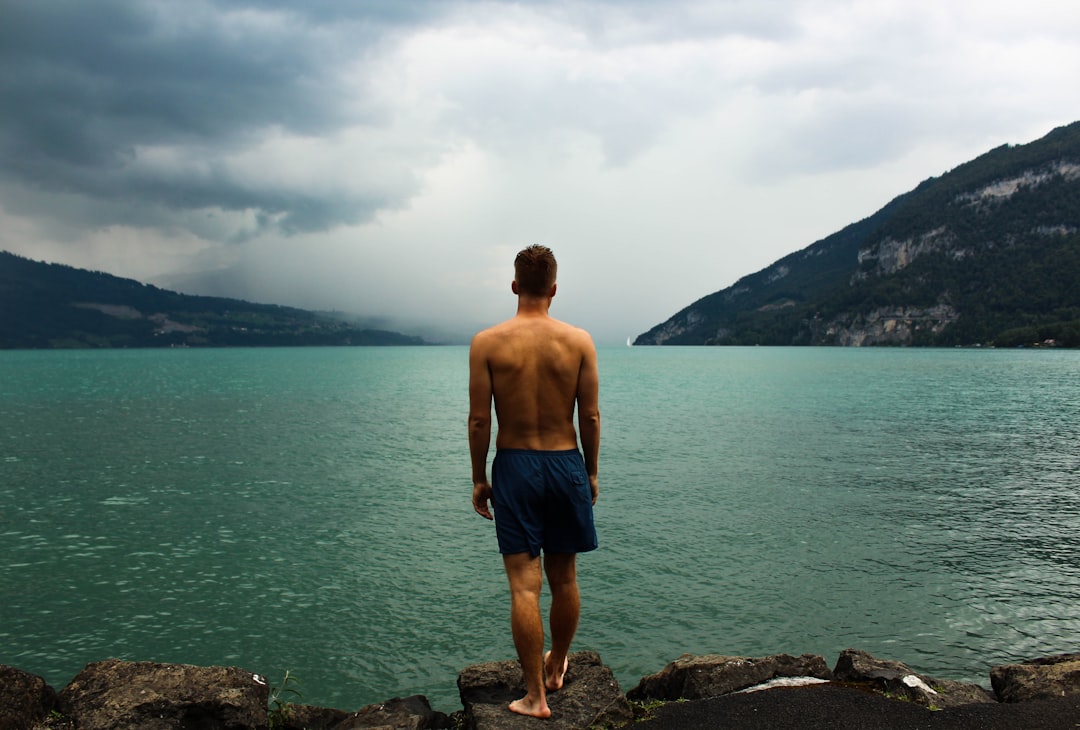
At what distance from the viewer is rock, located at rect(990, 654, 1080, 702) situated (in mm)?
7176

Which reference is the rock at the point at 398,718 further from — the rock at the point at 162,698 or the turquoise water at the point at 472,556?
the turquoise water at the point at 472,556

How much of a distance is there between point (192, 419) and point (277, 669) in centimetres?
3843

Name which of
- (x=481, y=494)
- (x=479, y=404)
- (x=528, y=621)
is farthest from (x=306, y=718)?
(x=479, y=404)

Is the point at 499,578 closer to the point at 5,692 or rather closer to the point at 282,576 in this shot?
the point at 282,576

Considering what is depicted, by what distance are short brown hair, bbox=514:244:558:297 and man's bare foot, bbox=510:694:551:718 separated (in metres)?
3.57

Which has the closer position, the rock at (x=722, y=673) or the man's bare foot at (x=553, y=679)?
the man's bare foot at (x=553, y=679)

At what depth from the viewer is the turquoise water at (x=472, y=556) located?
1042 cm

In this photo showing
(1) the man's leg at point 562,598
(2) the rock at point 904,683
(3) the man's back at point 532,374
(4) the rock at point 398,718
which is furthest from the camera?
(2) the rock at point 904,683

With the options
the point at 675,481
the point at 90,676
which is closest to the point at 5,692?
the point at 90,676

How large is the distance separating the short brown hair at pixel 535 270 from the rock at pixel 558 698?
12.1 feet

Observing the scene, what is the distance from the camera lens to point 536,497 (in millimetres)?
Result: 5711

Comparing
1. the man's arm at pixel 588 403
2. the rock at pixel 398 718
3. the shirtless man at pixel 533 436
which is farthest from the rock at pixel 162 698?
the man's arm at pixel 588 403

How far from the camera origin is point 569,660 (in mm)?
7059

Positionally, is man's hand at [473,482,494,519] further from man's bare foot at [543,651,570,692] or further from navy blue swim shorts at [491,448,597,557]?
man's bare foot at [543,651,570,692]
